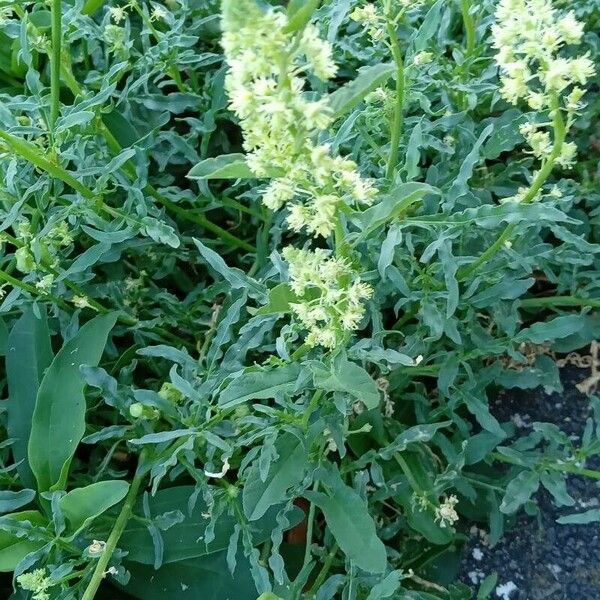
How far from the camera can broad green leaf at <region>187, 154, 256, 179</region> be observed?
113 cm

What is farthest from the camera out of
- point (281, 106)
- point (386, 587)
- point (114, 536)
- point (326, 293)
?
point (114, 536)

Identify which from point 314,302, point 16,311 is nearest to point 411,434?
point 314,302

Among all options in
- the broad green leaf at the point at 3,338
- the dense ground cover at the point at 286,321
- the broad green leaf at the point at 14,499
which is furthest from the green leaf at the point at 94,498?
the broad green leaf at the point at 3,338

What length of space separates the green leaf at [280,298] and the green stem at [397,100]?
34 centimetres

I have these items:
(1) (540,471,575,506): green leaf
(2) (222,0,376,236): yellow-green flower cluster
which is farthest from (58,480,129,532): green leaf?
(1) (540,471,575,506): green leaf

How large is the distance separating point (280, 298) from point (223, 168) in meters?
0.28

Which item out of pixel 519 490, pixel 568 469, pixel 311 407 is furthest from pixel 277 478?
pixel 568 469

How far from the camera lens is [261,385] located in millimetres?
1428

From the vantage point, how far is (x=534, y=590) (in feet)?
6.36

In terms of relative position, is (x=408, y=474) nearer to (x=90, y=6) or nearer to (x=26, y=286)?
(x=26, y=286)

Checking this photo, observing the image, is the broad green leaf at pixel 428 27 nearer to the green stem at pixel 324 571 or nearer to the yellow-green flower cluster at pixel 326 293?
the yellow-green flower cluster at pixel 326 293

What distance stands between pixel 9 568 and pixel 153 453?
354 mm

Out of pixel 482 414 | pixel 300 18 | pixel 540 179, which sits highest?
Answer: pixel 300 18

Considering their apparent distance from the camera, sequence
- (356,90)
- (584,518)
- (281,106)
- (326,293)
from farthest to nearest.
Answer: (584,518)
(326,293)
(356,90)
(281,106)
